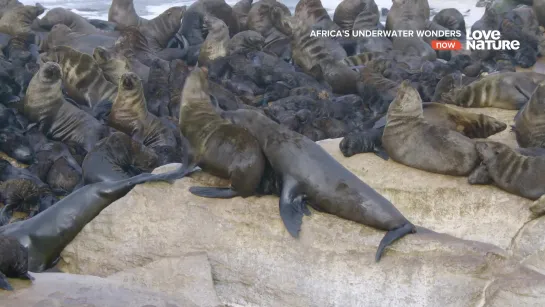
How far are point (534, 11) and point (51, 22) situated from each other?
8327 millimetres

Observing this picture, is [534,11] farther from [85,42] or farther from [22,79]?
[22,79]

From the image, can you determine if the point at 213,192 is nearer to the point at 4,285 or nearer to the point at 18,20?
the point at 4,285

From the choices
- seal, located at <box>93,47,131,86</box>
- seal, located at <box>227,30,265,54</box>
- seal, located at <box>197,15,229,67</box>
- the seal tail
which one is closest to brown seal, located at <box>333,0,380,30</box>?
seal, located at <box>227,30,265,54</box>

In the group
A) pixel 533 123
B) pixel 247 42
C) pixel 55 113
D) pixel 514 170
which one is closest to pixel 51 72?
pixel 55 113

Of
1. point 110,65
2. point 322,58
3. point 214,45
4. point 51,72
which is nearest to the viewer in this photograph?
Answer: point 51,72

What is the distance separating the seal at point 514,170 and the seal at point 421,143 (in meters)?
0.16

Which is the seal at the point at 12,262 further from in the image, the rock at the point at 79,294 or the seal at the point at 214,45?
the seal at the point at 214,45

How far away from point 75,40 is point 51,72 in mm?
2852

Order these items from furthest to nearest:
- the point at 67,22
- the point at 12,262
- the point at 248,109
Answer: the point at 67,22, the point at 248,109, the point at 12,262

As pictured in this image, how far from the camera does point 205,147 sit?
6070mm

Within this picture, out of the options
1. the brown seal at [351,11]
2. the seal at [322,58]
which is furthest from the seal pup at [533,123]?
the brown seal at [351,11]

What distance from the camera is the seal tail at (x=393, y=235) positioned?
5.13 m

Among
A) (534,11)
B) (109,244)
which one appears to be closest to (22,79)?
(109,244)

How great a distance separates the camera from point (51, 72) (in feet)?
29.8
